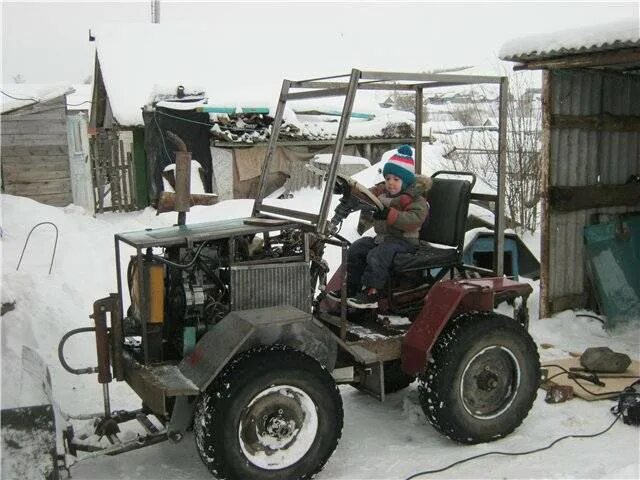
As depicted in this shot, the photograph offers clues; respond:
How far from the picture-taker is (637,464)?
3922 mm

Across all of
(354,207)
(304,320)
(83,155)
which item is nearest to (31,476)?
(304,320)

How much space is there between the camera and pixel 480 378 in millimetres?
4430

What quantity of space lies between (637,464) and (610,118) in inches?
177

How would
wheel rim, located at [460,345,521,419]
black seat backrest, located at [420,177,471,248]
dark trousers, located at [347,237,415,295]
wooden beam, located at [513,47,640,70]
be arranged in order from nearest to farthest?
wheel rim, located at [460,345,521,419]
dark trousers, located at [347,237,415,295]
black seat backrest, located at [420,177,471,248]
wooden beam, located at [513,47,640,70]

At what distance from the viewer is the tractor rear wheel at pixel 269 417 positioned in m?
3.52

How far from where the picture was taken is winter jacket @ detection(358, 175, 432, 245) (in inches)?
179

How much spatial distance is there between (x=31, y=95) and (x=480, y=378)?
1366cm

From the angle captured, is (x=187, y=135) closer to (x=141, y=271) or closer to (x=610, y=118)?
(x=610, y=118)

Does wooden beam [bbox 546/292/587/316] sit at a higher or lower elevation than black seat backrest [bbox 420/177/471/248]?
lower

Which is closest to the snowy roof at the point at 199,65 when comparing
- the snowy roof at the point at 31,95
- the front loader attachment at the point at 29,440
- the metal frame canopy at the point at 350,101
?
the snowy roof at the point at 31,95

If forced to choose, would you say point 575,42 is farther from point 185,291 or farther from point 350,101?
point 185,291

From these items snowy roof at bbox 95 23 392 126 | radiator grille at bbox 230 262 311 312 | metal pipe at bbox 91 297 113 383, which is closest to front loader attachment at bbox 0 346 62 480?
metal pipe at bbox 91 297 113 383

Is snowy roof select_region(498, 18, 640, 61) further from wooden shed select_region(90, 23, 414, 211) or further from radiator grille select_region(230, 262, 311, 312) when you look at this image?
wooden shed select_region(90, 23, 414, 211)

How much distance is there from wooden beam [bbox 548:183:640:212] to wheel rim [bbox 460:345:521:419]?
3143 mm
